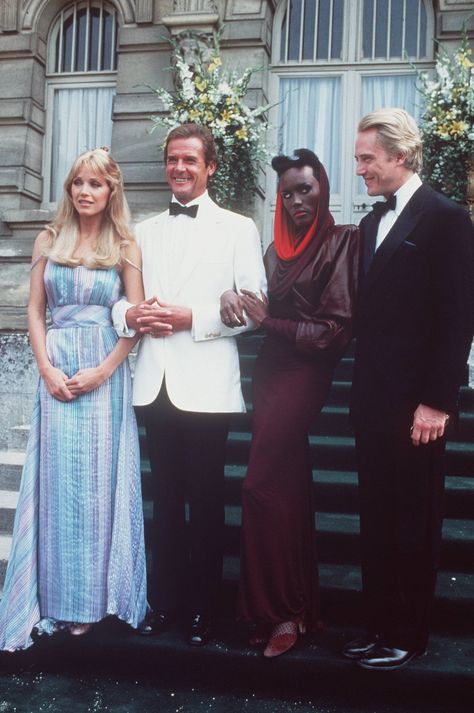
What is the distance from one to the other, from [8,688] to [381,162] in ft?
8.10

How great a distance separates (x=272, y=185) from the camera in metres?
8.32

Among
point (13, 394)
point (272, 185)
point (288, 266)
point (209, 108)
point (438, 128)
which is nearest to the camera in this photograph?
point (288, 266)

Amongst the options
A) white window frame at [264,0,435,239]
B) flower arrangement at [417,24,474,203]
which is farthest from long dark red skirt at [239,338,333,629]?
white window frame at [264,0,435,239]

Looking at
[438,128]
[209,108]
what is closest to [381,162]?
[438,128]

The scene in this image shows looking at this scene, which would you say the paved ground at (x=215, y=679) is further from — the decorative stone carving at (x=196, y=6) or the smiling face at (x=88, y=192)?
the decorative stone carving at (x=196, y=6)

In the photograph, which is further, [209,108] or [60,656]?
[209,108]

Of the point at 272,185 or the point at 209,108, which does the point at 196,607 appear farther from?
the point at 272,185

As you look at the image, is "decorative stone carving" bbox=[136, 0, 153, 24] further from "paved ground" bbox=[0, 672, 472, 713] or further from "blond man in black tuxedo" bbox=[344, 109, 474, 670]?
"paved ground" bbox=[0, 672, 472, 713]

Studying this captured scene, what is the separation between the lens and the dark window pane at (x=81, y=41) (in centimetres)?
864

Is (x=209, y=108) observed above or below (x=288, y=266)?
above

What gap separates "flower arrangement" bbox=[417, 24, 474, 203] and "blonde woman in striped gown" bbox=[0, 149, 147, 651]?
428cm

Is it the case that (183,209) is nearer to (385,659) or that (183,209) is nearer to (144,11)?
(385,659)

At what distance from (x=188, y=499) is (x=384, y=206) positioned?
1.41 m

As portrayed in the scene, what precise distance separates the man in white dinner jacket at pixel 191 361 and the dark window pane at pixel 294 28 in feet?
18.4
